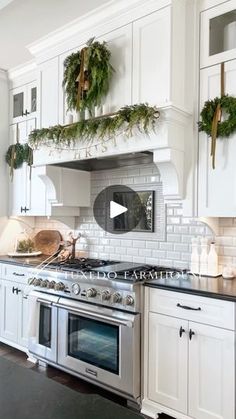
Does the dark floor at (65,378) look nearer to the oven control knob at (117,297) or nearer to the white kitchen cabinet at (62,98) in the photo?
the oven control knob at (117,297)

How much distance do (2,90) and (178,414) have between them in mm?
3793

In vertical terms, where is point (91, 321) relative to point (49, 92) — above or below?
below

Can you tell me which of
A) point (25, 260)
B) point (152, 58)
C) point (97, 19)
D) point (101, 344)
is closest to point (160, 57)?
Answer: point (152, 58)

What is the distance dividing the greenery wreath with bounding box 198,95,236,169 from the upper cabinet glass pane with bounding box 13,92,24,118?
242 cm

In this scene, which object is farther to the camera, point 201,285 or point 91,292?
point 91,292

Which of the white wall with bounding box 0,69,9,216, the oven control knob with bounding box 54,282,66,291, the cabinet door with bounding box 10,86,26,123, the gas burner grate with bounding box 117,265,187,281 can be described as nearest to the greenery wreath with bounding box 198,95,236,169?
the gas burner grate with bounding box 117,265,187,281

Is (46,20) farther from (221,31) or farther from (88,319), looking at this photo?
(88,319)

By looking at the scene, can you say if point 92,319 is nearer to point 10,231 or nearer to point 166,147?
point 166,147

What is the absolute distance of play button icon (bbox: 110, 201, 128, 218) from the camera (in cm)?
334

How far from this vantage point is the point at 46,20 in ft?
9.62

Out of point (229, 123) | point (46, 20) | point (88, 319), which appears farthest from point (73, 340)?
point (46, 20)

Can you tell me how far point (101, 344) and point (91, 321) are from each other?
190 millimetres

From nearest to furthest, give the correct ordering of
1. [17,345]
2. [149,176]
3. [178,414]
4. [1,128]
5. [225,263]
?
[178,414]
[225,263]
[149,176]
[17,345]
[1,128]

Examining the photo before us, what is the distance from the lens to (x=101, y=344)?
104 inches
